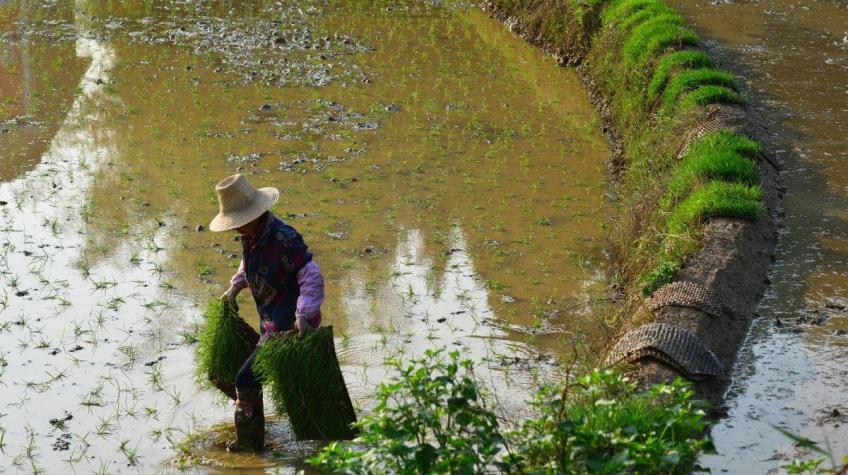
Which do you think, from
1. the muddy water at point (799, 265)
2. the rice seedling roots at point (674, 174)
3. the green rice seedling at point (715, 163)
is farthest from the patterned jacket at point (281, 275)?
the green rice seedling at point (715, 163)

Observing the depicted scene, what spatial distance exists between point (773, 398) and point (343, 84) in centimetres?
705

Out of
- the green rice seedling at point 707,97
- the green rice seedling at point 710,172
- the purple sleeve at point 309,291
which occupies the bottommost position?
the purple sleeve at point 309,291

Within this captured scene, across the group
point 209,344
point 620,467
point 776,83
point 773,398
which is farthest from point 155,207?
point 776,83

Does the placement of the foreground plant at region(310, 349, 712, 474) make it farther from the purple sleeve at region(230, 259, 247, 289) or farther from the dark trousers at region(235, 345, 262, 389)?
the purple sleeve at region(230, 259, 247, 289)

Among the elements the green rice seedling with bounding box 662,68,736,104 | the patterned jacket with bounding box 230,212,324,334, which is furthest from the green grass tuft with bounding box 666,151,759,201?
the patterned jacket with bounding box 230,212,324,334

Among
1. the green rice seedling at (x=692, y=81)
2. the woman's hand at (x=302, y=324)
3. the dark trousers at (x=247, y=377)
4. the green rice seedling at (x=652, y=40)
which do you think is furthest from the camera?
the green rice seedling at (x=652, y=40)

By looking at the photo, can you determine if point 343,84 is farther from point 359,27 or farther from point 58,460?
point 58,460

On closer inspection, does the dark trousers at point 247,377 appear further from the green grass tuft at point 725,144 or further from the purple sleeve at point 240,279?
the green grass tuft at point 725,144

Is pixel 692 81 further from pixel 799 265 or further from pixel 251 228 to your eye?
pixel 251 228

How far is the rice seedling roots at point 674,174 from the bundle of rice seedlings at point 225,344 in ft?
5.88

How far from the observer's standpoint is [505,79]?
11.4m

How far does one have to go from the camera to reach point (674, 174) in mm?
7105

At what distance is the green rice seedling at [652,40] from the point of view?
31.3ft

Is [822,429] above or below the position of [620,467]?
below
